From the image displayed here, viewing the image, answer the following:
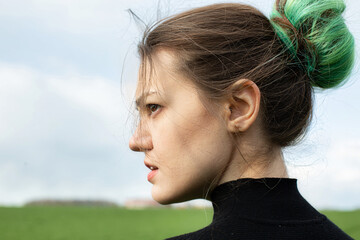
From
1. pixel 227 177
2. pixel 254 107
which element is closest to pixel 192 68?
pixel 254 107

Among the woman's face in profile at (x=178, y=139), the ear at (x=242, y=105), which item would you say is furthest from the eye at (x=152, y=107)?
the ear at (x=242, y=105)

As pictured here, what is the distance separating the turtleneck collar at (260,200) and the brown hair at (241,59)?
184 millimetres

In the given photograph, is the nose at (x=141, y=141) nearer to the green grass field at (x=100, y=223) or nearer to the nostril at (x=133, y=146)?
the nostril at (x=133, y=146)

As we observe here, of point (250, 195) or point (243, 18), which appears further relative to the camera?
point (243, 18)

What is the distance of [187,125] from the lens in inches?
62.7

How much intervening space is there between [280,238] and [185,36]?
2.57ft

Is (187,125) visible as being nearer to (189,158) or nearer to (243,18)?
(189,158)

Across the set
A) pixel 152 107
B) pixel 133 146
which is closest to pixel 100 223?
pixel 133 146

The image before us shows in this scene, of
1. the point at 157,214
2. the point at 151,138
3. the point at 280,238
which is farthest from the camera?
the point at 157,214

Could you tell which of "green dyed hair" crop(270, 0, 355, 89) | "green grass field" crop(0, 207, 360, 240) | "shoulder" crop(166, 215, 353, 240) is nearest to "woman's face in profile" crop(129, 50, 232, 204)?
"shoulder" crop(166, 215, 353, 240)

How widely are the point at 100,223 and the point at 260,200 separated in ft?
21.0

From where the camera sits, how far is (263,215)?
1521 mm

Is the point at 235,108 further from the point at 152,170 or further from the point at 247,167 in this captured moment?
the point at 152,170

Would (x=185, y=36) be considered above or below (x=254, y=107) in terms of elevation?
above
